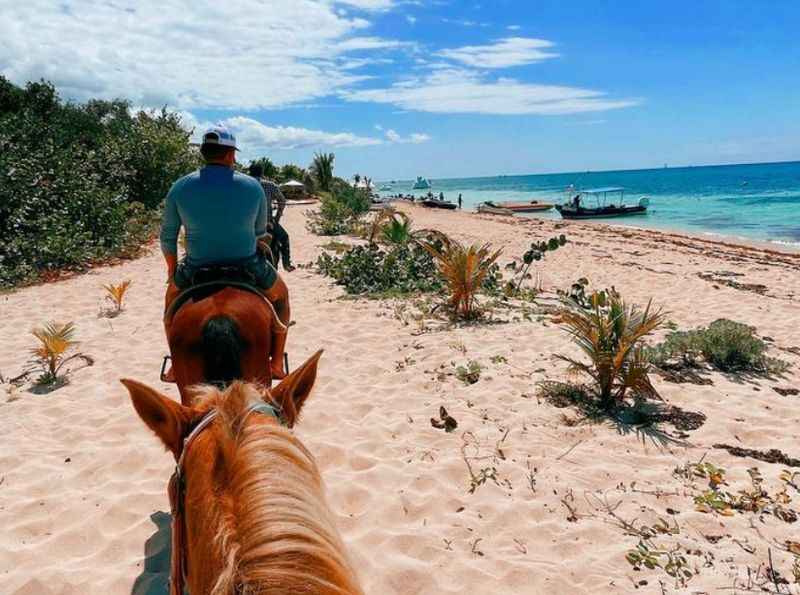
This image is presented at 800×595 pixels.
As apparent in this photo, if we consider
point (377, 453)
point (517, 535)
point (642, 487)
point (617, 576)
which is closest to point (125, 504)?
point (377, 453)

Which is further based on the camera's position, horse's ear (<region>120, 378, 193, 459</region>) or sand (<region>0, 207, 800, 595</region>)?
sand (<region>0, 207, 800, 595</region>)

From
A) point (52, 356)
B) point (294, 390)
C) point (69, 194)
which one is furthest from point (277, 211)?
point (294, 390)

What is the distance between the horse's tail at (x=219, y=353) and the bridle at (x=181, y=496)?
3.49 feet

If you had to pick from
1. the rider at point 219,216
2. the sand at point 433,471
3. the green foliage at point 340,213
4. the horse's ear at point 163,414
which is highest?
the rider at point 219,216

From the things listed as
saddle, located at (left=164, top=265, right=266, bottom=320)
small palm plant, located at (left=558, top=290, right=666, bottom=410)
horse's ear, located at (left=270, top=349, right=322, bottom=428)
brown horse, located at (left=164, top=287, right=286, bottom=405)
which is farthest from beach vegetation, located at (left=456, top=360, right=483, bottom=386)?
horse's ear, located at (left=270, top=349, right=322, bottom=428)

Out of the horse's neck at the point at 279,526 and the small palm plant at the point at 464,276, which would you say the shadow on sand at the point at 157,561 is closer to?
the horse's neck at the point at 279,526

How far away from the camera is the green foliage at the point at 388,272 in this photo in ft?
30.6

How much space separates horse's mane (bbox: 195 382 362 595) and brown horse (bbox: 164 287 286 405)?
4.23 feet

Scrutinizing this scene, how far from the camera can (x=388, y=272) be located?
9672 mm

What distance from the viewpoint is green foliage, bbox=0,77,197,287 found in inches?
423

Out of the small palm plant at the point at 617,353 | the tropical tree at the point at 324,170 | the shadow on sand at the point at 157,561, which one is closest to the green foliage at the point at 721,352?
the small palm plant at the point at 617,353

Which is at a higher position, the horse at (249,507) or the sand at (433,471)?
the horse at (249,507)

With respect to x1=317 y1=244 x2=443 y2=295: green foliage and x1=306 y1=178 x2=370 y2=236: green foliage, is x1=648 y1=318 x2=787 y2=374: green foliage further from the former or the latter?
x1=306 y1=178 x2=370 y2=236: green foliage

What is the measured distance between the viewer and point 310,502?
1.08m
